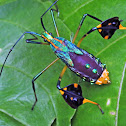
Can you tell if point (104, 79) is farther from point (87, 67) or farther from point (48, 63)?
point (48, 63)

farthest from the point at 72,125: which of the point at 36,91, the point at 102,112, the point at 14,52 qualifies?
the point at 14,52

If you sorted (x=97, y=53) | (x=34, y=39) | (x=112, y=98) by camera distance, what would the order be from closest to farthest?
(x=112, y=98) → (x=97, y=53) → (x=34, y=39)

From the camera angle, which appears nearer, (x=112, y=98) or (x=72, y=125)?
(x=112, y=98)

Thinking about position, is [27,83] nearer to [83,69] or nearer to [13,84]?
[13,84]

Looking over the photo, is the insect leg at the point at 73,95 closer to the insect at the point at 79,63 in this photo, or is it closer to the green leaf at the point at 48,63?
the insect at the point at 79,63

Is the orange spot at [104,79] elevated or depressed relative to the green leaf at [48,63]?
depressed

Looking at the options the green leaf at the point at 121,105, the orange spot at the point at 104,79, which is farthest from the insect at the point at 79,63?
the green leaf at the point at 121,105

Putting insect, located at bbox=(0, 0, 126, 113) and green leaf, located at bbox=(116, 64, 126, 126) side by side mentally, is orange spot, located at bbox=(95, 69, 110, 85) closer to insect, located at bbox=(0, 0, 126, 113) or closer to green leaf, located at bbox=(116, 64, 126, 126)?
insect, located at bbox=(0, 0, 126, 113)

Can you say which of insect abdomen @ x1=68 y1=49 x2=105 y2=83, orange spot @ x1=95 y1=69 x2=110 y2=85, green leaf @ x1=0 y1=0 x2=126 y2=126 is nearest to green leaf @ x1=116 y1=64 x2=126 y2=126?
green leaf @ x1=0 y1=0 x2=126 y2=126
